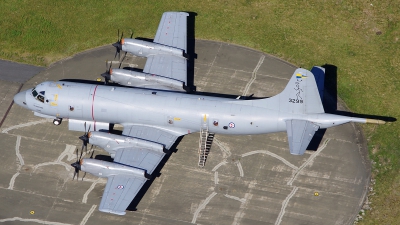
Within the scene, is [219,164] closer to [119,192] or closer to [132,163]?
[132,163]

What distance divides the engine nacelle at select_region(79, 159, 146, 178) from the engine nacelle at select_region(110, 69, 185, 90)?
30.2ft

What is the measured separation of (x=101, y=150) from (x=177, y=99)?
27.6 ft

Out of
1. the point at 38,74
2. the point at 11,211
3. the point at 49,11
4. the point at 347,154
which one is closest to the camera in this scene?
the point at 11,211

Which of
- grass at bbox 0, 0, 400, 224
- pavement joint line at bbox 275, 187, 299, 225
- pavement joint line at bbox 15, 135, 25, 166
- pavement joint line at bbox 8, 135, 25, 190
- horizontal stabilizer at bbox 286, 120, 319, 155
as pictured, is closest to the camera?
horizontal stabilizer at bbox 286, 120, 319, 155

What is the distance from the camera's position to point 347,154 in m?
44.8

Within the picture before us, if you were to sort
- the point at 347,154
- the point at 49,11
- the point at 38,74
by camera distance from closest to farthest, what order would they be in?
1. the point at 347,154
2. the point at 38,74
3. the point at 49,11

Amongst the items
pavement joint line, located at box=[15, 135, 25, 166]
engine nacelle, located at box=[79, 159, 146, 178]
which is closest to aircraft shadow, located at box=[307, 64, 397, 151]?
engine nacelle, located at box=[79, 159, 146, 178]

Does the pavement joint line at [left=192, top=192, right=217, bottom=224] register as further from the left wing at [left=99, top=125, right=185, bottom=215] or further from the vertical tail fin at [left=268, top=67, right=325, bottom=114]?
the vertical tail fin at [left=268, top=67, right=325, bottom=114]

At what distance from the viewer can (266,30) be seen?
173 feet

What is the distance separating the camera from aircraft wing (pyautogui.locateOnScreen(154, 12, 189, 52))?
49844mm

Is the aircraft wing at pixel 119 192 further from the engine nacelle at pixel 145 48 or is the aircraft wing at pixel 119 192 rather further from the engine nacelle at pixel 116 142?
the engine nacelle at pixel 145 48

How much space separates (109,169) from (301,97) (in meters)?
17.2

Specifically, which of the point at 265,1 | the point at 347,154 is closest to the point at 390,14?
the point at 265,1

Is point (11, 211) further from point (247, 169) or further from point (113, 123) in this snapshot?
point (247, 169)
